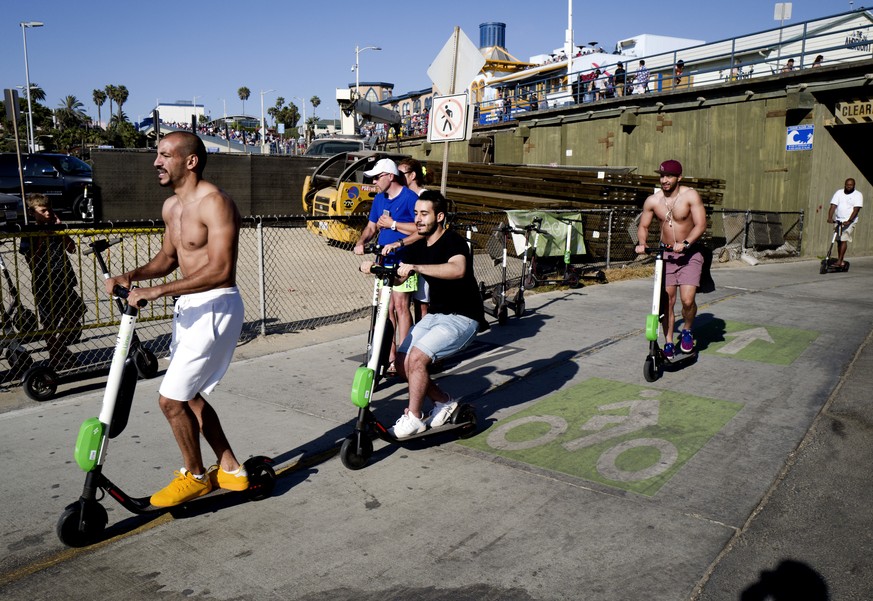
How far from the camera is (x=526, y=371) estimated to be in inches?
281

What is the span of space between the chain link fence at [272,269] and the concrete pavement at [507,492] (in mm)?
1081

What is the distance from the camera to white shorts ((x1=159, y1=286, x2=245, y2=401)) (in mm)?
3801

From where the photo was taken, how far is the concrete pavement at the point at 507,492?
11.1 ft

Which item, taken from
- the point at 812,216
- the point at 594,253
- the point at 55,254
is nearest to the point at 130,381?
the point at 55,254

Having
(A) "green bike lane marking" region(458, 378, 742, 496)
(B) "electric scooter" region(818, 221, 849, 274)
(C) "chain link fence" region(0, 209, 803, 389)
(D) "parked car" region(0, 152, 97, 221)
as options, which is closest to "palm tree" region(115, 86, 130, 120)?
(D) "parked car" region(0, 152, 97, 221)

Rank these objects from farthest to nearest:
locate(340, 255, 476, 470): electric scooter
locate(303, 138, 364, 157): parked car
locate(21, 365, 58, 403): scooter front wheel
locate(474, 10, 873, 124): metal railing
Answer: locate(303, 138, 364, 157): parked car < locate(474, 10, 873, 124): metal railing < locate(21, 365, 58, 403): scooter front wheel < locate(340, 255, 476, 470): electric scooter

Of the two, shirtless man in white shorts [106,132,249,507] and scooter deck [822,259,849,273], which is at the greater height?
shirtless man in white shorts [106,132,249,507]

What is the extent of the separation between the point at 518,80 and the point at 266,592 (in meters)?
41.6

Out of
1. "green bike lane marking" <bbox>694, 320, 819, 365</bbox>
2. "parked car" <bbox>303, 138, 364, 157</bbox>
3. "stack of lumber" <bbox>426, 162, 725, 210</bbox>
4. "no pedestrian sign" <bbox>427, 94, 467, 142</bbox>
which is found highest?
"parked car" <bbox>303, 138, 364, 157</bbox>

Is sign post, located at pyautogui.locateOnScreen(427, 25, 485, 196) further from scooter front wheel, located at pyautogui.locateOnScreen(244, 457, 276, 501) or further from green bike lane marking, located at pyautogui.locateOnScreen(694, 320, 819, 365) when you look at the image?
scooter front wheel, located at pyautogui.locateOnScreen(244, 457, 276, 501)

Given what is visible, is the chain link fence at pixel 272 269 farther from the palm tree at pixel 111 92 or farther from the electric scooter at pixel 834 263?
the palm tree at pixel 111 92

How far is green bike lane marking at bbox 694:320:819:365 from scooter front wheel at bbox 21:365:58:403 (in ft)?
21.5

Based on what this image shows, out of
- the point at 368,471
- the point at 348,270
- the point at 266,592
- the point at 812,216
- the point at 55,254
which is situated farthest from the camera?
the point at 812,216

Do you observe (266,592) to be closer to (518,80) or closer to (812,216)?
(812,216)
